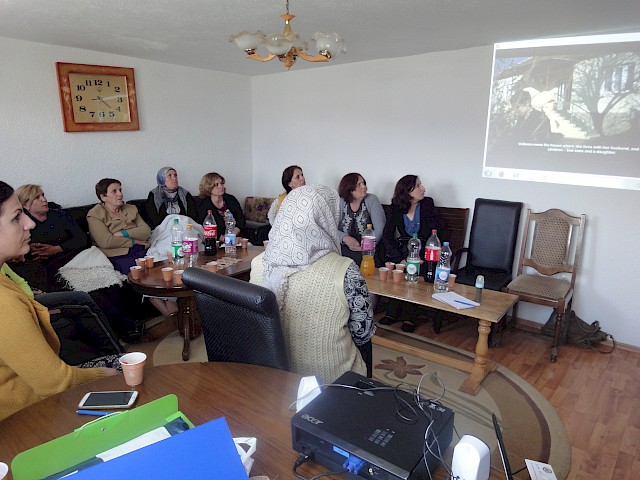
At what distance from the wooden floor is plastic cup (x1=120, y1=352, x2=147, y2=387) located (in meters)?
1.85

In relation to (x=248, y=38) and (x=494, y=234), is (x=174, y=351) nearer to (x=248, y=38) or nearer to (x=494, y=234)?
(x=248, y=38)

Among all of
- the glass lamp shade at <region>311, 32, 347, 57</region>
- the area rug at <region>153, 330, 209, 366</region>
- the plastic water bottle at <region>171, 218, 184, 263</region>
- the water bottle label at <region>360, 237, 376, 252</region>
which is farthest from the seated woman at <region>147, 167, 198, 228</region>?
the glass lamp shade at <region>311, 32, 347, 57</region>

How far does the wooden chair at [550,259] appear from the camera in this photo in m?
3.06

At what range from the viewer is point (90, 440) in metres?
0.90

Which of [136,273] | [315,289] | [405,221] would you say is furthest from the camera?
[405,221]

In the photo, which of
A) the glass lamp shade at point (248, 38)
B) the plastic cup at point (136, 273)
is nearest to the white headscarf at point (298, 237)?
the glass lamp shade at point (248, 38)

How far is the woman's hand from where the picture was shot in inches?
142

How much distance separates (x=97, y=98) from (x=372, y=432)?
13.1 ft

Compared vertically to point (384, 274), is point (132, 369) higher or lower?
higher

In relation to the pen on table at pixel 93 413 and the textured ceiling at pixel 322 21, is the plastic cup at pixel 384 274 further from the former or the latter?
the pen on table at pixel 93 413

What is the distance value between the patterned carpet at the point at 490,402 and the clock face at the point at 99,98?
2136 millimetres

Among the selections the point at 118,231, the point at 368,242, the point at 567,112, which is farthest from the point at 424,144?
the point at 118,231

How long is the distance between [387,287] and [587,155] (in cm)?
184

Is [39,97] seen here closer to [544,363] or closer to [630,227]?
[544,363]
